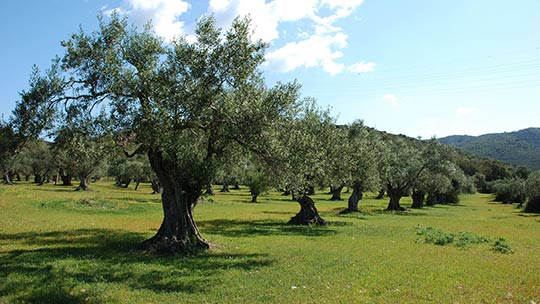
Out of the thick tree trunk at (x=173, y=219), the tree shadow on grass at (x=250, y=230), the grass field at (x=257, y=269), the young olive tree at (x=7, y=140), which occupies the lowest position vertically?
the tree shadow on grass at (x=250, y=230)

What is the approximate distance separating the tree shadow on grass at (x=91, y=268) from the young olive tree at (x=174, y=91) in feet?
7.79

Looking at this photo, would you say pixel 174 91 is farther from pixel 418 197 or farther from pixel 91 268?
pixel 418 197

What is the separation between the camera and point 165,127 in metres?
15.4

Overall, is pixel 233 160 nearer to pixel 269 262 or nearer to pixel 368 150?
pixel 269 262

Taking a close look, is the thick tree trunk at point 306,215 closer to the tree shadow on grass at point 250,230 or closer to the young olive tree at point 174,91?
the tree shadow on grass at point 250,230

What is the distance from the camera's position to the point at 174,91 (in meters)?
16.0

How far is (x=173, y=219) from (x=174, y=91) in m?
6.49

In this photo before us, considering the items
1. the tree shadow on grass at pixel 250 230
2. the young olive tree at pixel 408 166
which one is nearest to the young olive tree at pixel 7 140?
the tree shadow on grass at pixel 250 230

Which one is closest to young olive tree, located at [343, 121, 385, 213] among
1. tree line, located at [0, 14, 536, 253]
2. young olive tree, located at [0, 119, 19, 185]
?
tree line, located at [0, 14, 536, 253]

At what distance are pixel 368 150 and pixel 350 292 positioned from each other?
33397 mm

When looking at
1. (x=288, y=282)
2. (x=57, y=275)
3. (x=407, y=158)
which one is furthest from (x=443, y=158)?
(x=57, y=275)

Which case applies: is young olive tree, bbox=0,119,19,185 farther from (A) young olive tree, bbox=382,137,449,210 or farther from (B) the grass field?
(A) young olive tree, bbox=382,137,449,210

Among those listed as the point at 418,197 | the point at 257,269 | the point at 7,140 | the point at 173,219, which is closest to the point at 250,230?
the point at 173,219

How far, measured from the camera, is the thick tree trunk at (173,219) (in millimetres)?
18438
